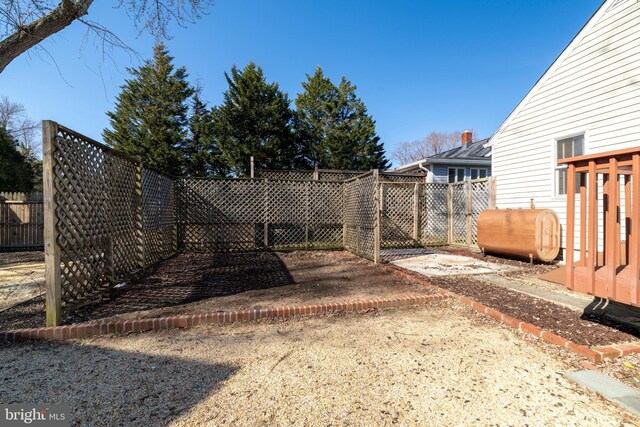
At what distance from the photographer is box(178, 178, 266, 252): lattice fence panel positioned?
26.2 ft

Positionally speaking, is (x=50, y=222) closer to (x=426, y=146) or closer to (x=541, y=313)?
(x=541, y=313)

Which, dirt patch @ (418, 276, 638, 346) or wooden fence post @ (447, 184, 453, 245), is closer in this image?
dirt patch @ (418, 276, 638, 346)

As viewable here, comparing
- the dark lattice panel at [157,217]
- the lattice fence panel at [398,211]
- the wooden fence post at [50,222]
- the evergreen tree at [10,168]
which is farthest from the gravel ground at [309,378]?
the evergreen tree at [10,168]

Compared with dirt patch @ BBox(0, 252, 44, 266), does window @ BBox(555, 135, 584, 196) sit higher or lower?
higher

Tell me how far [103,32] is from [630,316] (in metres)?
8.52

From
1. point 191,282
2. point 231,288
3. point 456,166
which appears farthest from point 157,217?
point 456,166

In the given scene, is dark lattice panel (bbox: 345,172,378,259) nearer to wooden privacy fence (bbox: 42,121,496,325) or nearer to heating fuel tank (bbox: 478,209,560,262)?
wooden privacy fence (bbox: 42,121,496,325)

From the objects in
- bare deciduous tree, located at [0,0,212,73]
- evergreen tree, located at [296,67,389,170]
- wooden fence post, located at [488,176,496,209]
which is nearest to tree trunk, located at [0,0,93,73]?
bare deciduous tree, located at [0,0,212,73]

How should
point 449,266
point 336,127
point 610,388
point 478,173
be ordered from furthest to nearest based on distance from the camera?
point 336,127 → point 478,173 → point 449,266 → point 610,388

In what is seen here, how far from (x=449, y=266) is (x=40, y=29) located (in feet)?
25.8

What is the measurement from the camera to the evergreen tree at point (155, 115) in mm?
18761

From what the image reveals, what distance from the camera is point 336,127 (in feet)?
71.1

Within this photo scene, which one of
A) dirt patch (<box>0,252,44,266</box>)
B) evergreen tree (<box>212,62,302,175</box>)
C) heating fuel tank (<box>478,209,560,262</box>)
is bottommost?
dirt patch (<box>0,252,44,266</box>)

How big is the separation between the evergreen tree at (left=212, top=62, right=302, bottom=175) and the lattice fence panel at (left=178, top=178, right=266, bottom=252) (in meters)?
9.63
